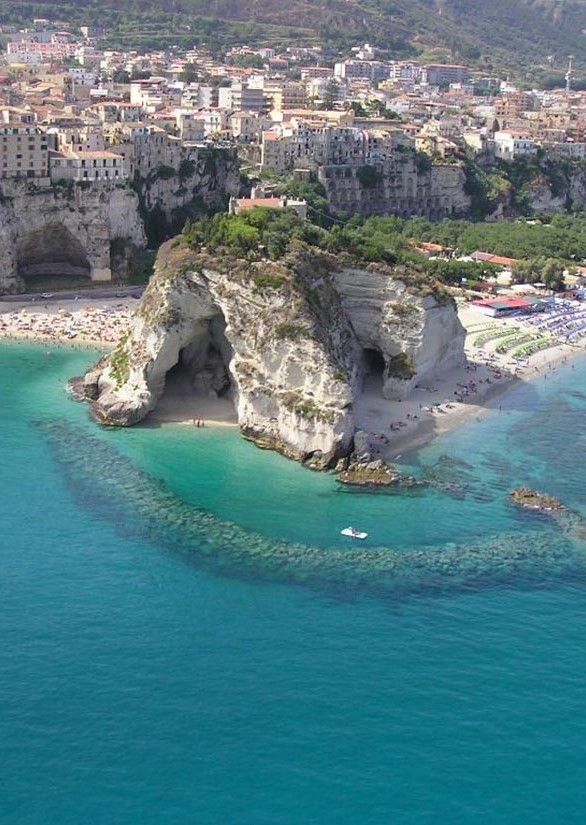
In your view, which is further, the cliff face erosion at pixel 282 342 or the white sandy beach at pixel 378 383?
the white sandy beach at pixel 378 383

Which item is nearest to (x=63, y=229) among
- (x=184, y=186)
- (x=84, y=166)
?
(x=84, y=166)

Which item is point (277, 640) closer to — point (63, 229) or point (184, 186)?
→ point (63, 229)

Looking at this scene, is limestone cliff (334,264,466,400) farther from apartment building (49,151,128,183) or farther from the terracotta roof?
apartment building (49,151,128,183)

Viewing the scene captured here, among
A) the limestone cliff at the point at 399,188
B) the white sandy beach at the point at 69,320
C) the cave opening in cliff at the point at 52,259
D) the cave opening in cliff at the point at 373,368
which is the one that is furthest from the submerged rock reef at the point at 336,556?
the limestone cliff at the point at 399,188

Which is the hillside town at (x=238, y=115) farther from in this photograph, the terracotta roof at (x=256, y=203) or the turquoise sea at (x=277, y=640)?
the turquoise sea at (x=277, y=640)

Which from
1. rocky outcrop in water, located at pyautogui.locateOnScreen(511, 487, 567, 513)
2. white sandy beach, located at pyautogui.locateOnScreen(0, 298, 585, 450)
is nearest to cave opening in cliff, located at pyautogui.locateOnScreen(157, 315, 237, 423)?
white sandy beach, located at pyautogui.locateOnScreen(0, 298, 585, 450)

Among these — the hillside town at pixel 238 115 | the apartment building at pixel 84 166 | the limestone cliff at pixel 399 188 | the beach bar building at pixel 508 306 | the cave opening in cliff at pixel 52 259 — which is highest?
the hillside town at pixel 238 115
